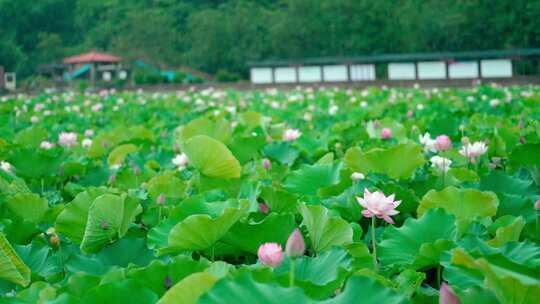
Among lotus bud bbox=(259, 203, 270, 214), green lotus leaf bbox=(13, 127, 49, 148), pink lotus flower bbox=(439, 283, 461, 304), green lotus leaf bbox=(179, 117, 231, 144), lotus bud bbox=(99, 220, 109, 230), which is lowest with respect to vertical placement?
green lotus leaf bbox=(13, 127, 49, 148)

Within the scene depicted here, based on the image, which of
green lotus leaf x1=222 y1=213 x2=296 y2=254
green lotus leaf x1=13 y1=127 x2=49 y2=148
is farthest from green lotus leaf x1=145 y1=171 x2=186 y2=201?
green lotus leaf x1=13 y1=127 x2=49 y2=148

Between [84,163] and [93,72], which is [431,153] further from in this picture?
[93,72]

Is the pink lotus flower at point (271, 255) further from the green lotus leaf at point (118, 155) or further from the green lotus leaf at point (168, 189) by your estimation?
the green lotus leaf at point (118, 155)

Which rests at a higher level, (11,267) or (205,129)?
(11,267)

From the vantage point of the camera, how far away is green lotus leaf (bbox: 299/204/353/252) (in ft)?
4.16

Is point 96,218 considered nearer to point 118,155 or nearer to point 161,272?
point 161,272

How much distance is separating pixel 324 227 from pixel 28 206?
0.80m

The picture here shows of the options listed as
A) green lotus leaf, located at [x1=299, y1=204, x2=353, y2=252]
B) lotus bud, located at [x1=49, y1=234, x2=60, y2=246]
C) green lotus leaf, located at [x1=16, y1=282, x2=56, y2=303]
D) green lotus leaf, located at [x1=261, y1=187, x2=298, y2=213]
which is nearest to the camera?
green lotus leaf, located at [x1=16, y1=282, x2=56, y2=303]

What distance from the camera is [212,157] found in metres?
1.97

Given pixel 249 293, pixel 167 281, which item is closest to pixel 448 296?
pixel 249 293

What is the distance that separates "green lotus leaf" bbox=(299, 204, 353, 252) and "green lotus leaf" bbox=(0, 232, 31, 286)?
17.6 inches

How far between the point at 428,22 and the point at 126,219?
92.5 feet

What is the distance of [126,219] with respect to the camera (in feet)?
4.91

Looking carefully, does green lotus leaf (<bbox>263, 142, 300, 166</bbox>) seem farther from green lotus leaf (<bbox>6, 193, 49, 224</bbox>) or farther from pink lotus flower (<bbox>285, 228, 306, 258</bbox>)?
pink lotus flower (<bbox>285, 228, 306, 258</bbox>)
